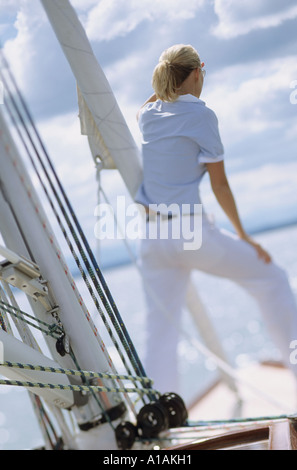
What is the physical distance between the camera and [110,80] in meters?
1.22

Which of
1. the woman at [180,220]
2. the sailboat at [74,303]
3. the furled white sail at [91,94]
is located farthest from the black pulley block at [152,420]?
the furled white sail at [91,94]

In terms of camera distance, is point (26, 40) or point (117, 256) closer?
point (26, 40)

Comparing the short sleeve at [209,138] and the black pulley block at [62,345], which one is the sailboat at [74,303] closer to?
the black pulley block at [62,345]

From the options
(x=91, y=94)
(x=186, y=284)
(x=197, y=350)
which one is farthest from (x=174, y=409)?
(x=197, y=350)

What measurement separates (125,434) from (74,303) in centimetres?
29

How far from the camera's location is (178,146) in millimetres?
1185

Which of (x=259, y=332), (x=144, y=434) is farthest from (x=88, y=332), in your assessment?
(x=259, y=332)

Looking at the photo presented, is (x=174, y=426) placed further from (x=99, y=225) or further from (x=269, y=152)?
(x=269, y=152)

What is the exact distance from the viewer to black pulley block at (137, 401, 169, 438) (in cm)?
134

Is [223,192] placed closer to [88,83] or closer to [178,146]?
[178,146]

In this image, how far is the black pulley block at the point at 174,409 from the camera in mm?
1377

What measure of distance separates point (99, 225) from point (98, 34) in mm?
411

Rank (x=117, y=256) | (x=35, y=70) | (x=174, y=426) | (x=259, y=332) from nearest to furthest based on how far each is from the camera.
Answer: (x=35, y=70), (x=174, y=426), (x=117, y=256), (x=259, y=332)

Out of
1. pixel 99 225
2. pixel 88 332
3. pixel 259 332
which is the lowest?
pixel 259 332
